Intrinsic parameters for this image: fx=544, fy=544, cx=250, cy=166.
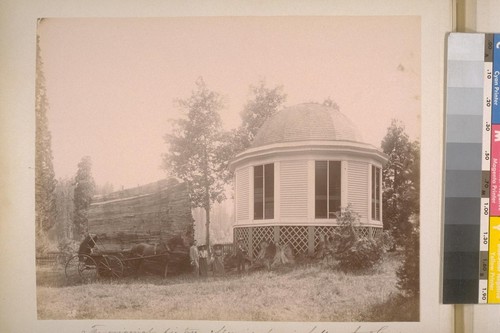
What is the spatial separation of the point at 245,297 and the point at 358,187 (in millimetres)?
702

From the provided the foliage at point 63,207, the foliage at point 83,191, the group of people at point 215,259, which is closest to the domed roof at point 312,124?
the group of people at point 215,259

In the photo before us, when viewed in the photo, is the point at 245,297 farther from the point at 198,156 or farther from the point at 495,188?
the point at 495,188

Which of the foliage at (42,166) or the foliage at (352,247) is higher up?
the foliage at (42,166)

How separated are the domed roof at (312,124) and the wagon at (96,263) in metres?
0.86

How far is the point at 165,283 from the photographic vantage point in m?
2.45

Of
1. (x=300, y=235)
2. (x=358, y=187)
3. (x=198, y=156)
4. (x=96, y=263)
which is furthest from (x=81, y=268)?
(x=358, y=187)

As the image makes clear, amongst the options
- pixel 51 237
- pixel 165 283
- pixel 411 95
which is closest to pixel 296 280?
pixel 165 283

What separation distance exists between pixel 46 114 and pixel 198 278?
3.31 ft

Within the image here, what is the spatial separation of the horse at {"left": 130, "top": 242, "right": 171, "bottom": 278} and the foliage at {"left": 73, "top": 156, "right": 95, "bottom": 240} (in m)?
0.26

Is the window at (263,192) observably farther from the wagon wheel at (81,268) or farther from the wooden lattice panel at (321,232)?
the wagon wheel at (81,268)

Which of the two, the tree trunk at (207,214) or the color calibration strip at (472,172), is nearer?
the color calibration strip at (472,172)

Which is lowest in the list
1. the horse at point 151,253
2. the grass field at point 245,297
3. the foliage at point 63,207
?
the grass field at point 245,297

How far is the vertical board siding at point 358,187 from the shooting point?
240 centimetres

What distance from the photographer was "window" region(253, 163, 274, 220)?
244 centimetres
